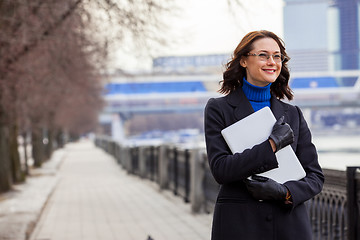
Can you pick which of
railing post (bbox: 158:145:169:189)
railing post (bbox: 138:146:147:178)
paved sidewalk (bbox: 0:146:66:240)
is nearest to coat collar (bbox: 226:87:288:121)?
paved sidewalk (bbox: 0:146:66:240)

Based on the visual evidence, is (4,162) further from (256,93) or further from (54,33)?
(256,93)

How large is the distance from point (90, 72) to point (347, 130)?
2844 inches

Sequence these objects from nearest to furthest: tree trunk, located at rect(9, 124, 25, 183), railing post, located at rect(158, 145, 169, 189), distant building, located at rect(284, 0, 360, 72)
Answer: distant building, located at rect(284, 0, 360, 72) < railing post, located at rect(158, 145, 169, 189) < tree trunk, located at rect(9, 124, 25, 183)

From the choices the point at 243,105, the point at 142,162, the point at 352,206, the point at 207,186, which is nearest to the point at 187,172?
the point at 207,186

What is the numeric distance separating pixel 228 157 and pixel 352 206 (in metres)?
2.98

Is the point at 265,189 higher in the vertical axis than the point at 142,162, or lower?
higher

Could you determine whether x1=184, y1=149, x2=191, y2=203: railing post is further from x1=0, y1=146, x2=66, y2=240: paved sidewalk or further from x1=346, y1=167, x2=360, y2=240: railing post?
x1=346, y1=167, x2=360, y2=240: railing post

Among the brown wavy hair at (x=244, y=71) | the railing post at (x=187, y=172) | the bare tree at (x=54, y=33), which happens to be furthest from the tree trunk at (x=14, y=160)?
the brown wavy hair at (x=244, y=71)

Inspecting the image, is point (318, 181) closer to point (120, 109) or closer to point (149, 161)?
point (149, 161)

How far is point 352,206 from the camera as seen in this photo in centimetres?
549

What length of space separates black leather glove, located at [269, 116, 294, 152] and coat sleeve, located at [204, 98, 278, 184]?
1.6 inches

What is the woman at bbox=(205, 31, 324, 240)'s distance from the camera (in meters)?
2.82

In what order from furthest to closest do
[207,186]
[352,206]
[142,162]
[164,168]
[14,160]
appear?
[142,162] < [14,160] < [164,168] < [207,186] < [352,206]

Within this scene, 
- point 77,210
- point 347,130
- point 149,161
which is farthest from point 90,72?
point 347,130
